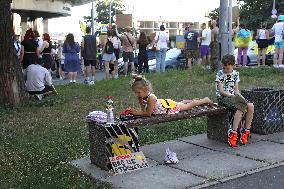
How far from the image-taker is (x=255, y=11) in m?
45.7

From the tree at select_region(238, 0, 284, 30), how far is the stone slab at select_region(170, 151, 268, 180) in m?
39.9

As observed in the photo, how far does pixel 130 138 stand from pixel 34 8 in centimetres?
3225

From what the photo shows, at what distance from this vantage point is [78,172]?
535 centimetres

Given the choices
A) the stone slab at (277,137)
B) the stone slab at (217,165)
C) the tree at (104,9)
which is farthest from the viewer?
the tree at (104,9)

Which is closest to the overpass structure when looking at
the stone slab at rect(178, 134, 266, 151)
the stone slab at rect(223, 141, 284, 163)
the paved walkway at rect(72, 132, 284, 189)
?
the stone slab at rect(178, 134, 266, 151)

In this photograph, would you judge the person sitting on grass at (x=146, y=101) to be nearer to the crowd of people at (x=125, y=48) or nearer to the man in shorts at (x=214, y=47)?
the crowd of people at (x=125, y=48)

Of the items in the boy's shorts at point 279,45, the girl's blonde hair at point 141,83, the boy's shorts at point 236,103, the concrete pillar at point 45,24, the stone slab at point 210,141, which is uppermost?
the concrete pillar at point 45,24

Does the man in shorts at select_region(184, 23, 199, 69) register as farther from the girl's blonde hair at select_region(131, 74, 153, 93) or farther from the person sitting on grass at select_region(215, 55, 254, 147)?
the girl's blonde hair at select_region(131, 74, 153, 93)

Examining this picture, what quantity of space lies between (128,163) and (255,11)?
141 feet

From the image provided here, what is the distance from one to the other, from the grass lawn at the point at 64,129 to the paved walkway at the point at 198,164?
278 millimetres

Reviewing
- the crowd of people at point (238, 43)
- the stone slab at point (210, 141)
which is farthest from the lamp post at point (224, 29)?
the stone slab at point (210, 141)

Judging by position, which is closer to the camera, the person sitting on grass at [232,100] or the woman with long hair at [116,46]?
the person sitting on grass at [232,100]

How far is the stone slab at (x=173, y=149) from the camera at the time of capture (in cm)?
596

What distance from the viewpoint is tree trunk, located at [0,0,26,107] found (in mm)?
9680
